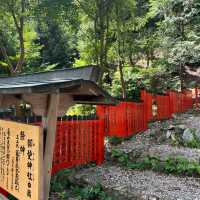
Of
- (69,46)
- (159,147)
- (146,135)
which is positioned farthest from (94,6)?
(69,46)

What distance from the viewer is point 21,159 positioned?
4.87 metres

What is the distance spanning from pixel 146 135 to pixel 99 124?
167 inches

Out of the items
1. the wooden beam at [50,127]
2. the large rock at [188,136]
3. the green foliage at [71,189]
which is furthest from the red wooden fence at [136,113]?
the wooden beam at [50,127]

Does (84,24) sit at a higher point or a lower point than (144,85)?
higher

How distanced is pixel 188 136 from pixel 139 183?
4.86m

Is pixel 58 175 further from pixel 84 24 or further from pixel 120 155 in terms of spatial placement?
pixel 84 24

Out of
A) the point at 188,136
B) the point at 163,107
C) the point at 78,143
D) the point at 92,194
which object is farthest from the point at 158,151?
the point at 163,107

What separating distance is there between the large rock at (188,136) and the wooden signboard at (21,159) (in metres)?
7.45

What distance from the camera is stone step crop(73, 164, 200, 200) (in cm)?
664

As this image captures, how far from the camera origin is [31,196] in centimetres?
459

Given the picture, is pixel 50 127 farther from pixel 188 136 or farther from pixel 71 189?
pixel 188 136

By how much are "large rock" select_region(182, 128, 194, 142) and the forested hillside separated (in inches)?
133

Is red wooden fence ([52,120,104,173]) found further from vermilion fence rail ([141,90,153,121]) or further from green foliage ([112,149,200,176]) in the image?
vermilion fence rail ([141,90,153,121])

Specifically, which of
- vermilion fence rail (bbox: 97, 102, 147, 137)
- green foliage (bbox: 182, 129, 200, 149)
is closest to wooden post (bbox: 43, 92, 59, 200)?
vermilion fence rail (bbox: 97, 102, 147, 137)
